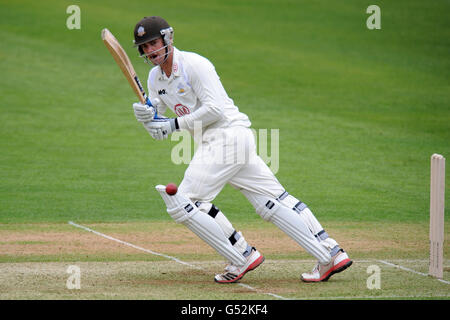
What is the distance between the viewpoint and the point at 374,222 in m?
9.17

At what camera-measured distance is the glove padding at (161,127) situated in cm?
586

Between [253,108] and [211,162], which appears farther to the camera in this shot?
[253,108]

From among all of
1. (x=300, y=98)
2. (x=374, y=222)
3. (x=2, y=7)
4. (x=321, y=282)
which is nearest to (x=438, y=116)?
(x=300, y=98)

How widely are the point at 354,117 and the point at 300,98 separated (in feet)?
5.73

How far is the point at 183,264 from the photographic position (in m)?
6.86

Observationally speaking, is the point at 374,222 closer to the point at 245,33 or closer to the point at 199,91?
the point at 199,91

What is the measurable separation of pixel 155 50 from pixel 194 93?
450 millimetres

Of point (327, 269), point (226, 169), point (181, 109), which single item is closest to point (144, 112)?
point (181, 109)

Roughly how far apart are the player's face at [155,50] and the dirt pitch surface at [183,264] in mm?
1752

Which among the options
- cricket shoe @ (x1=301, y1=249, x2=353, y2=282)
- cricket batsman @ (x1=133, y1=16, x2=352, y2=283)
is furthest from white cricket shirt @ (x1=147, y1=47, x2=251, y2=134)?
cricket shoe @ (x1=301, y1=249, x2=353, y2=282)

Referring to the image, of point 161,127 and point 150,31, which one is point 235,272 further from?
point 150,31

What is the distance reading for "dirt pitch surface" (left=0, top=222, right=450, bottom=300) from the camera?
18.4ft

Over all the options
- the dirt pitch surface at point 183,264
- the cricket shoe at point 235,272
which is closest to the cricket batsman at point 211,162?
the cricket shoe at point 235,272

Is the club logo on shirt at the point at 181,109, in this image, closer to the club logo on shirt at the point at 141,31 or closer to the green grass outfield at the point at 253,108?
the club logo on shirt at the point at 141,31
